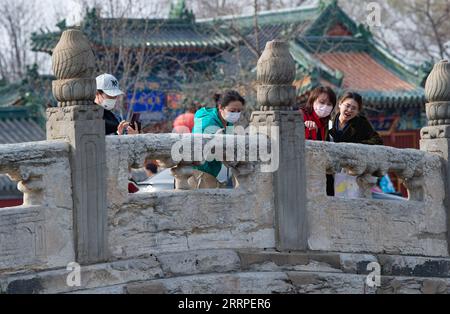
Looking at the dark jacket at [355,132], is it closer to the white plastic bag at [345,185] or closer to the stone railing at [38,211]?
the white plastic bag at [345,185]

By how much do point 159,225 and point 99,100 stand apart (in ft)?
4.20

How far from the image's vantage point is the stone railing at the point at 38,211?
8609 millimetres

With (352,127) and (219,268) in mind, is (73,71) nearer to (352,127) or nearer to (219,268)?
(219,268)

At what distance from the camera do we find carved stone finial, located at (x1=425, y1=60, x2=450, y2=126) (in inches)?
428

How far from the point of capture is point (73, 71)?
892 cm

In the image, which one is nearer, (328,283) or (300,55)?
(328,283)

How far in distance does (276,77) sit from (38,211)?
1995 mm

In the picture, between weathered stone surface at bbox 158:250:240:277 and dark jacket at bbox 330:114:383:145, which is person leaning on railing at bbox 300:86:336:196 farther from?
weathered stone surface at bbox 158:250:240:277

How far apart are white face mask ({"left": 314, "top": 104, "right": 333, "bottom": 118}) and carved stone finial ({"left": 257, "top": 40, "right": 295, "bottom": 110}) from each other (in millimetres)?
1049

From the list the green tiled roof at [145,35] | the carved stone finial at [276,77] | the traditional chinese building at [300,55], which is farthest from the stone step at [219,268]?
the traditional chinese building at [300,55]

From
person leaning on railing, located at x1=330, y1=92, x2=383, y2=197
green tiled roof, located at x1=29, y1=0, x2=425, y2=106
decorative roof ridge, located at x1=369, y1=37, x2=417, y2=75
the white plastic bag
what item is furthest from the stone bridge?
decorative roof ridge, located at x1=369, y1=37, x2=417, y2=75

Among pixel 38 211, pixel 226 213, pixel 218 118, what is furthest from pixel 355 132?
pixel 38 211

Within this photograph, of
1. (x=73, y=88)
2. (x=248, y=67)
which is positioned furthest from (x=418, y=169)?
(x=248, y=67)

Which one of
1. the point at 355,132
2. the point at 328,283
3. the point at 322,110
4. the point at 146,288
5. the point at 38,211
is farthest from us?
the point at 355,132
